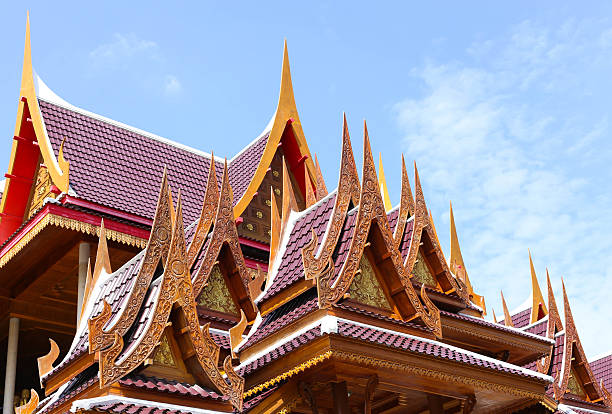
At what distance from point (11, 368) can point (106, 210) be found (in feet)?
11.7

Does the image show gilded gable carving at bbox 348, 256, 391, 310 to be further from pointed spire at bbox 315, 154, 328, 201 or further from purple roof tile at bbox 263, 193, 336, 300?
pointed spire at bbox 315, 154, 328, 201

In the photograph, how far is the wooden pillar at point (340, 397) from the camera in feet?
27.2

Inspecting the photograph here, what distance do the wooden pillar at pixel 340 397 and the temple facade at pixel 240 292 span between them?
0.02 meters

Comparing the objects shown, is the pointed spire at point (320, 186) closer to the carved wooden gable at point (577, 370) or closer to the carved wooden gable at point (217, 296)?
the carved wooden gable at point (217, 296)

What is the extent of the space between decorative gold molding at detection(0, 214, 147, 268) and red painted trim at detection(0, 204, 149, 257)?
5 centimetres

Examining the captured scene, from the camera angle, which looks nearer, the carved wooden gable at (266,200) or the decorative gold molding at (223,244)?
the decorative gold molding at (223,244)

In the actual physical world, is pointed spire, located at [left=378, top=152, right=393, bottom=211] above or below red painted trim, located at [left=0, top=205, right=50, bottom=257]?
above

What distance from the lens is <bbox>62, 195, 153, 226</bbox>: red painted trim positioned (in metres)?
12.6

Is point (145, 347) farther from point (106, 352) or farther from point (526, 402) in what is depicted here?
point (526, 402)

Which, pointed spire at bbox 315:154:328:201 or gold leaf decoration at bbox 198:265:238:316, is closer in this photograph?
gold leaf decoration at bbox 198:265:238:316

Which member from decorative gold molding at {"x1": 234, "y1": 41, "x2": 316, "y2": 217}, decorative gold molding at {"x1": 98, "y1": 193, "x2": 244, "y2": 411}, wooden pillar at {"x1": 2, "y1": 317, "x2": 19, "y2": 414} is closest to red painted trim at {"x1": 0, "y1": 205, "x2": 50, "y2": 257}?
wooden pillar at {"x1": 2, "y1": 317, "x2": 19, "y2": 414}

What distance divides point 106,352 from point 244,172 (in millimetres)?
9217

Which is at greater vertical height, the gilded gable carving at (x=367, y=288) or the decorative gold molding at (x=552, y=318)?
the decorative gold molding at (x=552, y=318)

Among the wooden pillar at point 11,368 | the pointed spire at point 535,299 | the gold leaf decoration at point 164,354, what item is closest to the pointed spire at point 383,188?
the pointed spire at point 535,299
